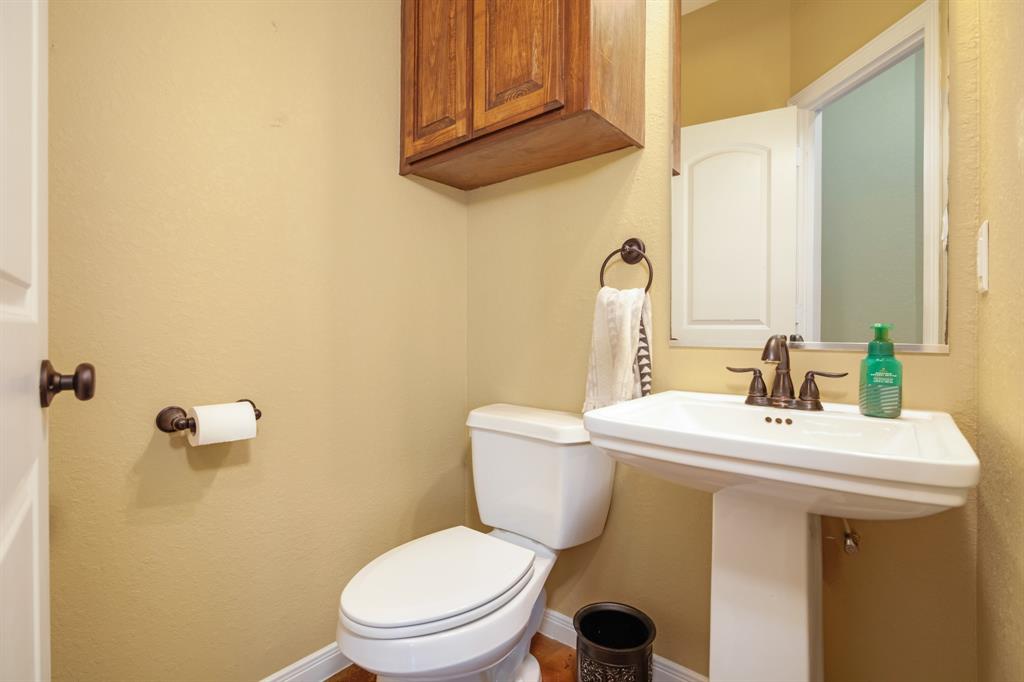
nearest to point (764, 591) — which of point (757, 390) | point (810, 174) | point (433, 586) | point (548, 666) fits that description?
point (757, 390)

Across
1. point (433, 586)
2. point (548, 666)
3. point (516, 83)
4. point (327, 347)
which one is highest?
point (516, 83)

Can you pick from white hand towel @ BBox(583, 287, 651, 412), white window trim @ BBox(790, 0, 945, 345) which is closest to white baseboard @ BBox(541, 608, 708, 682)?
white hand towel @ BBox(583, 287, 651, 412)

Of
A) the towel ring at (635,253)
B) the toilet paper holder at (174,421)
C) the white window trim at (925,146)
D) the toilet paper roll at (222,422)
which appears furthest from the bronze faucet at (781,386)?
the toilet paper holder at (174,421)

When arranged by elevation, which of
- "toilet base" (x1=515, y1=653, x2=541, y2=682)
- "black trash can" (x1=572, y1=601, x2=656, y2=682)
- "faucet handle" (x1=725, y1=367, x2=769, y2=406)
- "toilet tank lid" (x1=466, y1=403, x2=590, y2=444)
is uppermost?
"faucet handle" (x1=725, y1=367, x2=769, y2=406)

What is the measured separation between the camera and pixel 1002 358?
797 mm

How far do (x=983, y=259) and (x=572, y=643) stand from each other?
1.50m

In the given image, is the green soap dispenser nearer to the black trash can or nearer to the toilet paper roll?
the black trash can

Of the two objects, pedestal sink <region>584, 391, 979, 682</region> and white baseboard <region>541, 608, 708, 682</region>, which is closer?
pedestal sink <region>584, 391, 979, 682</region>

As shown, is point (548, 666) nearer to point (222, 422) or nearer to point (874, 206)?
point (222, 422)

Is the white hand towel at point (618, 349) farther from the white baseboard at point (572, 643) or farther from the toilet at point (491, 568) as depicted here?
the white baseboard at point (572, 643)

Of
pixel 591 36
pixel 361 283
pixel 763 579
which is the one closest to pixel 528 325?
pixel 361 283

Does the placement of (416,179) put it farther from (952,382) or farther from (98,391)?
(952,382)

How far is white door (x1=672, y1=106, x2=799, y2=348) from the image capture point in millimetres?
1234

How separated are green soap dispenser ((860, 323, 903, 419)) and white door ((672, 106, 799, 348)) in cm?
21
